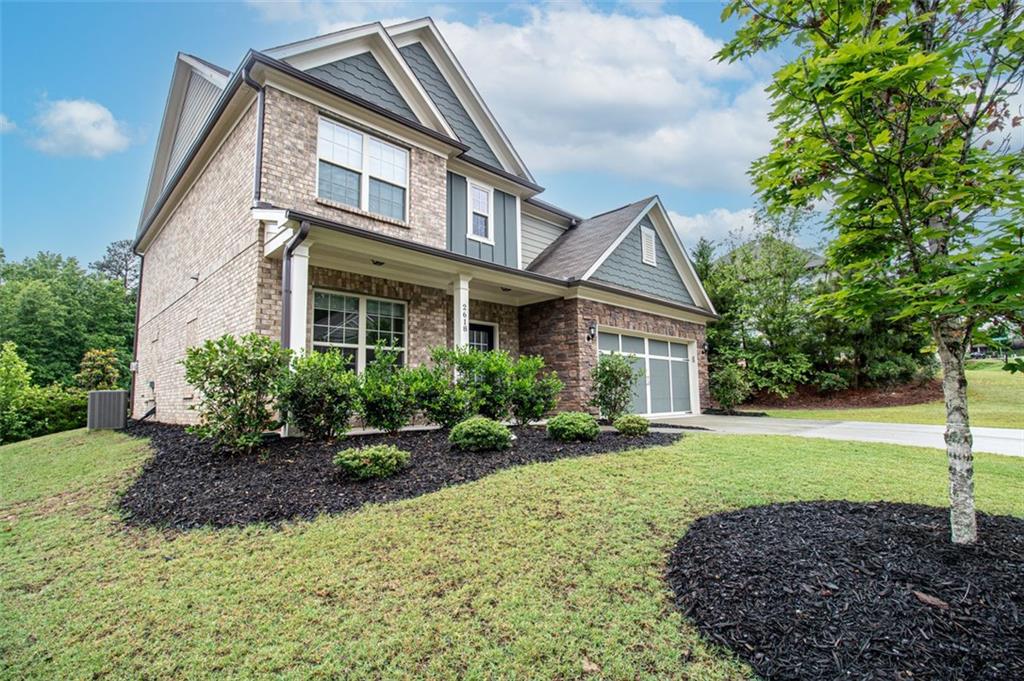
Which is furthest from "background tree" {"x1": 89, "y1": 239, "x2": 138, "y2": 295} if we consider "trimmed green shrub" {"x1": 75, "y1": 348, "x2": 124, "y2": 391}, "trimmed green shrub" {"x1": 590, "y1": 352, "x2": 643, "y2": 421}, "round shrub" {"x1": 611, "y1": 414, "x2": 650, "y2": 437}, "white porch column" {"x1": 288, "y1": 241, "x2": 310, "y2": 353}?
"round shrub" {"x1": 611, "y1": 414, "x2": 650, "y2": 437}

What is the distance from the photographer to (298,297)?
6.64 m

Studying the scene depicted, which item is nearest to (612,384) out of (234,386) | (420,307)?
(420,307)

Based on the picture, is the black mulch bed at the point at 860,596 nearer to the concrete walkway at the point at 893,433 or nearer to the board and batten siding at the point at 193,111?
the concrete walkway at the point at 893,433

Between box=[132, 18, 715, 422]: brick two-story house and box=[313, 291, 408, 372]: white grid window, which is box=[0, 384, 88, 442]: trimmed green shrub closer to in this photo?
box=[132, 18, 715, 422]: brick two-story house

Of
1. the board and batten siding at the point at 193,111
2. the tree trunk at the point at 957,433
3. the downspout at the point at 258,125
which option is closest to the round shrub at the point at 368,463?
the tree trunk at the point at 957,433

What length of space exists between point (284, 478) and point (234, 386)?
63.2 inches

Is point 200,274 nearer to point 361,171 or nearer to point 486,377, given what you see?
point 361,171

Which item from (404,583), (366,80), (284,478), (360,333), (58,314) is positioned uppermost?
(366,80)

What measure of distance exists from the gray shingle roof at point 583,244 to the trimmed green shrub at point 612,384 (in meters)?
2.22

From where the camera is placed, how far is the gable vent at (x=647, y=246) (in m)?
13.2

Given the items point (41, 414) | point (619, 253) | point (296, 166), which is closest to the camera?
point (296, 166)

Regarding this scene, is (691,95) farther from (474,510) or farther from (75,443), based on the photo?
(75,443)

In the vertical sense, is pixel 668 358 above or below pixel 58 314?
below

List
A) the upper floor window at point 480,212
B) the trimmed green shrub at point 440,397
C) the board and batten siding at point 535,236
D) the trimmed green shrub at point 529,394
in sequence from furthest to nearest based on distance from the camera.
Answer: the board and batten siding at point 535,236 → the upper floor window at point 480,212 → the trimmed green shrub at point 529,394 → the trimmed green shrub at point 440,397
